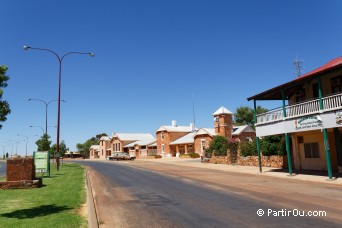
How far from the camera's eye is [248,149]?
3400 centimetres

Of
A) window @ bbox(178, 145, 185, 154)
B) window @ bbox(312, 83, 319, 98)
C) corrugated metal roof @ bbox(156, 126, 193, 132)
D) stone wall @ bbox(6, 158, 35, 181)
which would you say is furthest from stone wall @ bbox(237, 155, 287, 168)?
corrugated metal roof @ bbox(156, 126, 193, 132)

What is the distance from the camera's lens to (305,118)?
20375 mm

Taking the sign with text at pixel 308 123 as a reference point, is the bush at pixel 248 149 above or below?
below

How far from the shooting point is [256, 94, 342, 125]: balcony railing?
1858 centimetres

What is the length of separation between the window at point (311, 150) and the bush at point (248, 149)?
24.9ft

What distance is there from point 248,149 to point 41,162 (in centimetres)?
2078

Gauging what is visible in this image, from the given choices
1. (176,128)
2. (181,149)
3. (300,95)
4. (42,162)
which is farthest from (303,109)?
(176,128)

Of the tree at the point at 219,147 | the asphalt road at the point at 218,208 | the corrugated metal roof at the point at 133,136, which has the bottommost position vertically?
the asphalt road at the point at 218,208

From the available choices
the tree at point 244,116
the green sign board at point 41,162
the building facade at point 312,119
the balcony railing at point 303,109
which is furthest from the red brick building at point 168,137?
the green sign board at point 41,162

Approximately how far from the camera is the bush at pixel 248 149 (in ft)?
108

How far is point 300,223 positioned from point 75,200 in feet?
25.5

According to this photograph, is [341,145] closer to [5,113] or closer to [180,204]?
[180,204]

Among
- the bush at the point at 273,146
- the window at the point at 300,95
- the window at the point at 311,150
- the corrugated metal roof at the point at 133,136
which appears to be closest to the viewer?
the window at the point at 311,150

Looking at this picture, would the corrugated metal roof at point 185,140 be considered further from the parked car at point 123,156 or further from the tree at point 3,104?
the tree at point 3,104
